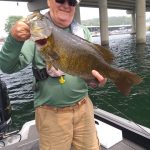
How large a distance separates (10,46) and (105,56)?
1.05 metres

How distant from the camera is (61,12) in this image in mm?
2979

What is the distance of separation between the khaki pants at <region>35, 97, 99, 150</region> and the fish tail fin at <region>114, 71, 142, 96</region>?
72 cm

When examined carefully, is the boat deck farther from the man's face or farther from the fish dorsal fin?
the man's face

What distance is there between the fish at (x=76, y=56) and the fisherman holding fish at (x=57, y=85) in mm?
10

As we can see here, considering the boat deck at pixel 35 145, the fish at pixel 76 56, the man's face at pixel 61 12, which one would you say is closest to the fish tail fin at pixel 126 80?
the fish at pixel 76 56

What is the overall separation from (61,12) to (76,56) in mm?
602

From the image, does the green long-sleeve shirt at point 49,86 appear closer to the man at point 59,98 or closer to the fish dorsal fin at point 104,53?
the man at point 59,98

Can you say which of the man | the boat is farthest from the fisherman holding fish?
the boat

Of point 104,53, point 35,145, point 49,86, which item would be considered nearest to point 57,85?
point 49,86

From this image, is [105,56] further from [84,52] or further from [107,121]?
[107,121]

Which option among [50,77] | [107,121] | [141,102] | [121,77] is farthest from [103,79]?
[141,102]

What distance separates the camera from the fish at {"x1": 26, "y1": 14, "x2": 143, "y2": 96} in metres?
2.58

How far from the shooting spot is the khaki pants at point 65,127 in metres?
3.23

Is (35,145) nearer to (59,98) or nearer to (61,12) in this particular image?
(59,98)
